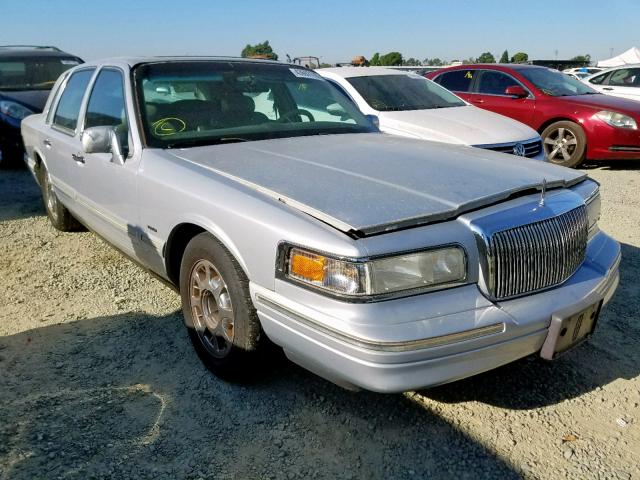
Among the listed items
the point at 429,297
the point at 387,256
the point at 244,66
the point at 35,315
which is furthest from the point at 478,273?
the point at 35,315

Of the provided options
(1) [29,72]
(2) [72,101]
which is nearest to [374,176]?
(2) [72,101]

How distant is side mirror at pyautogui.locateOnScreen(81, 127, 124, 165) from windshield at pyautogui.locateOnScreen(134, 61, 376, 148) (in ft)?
0.68

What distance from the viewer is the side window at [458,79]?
9.23 meters

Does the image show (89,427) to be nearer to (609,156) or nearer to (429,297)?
(429,297)

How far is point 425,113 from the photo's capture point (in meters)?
6.58

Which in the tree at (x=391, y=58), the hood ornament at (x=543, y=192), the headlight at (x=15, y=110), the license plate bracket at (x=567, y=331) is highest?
the hood ornament at (x=543, y=192)

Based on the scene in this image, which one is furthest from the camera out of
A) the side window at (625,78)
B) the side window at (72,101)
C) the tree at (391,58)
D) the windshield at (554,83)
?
the tree at (391,58)

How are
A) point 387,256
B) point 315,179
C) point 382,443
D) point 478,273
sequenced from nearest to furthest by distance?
point 387,256 < point 478,273 < point 382,443 < point 315,179

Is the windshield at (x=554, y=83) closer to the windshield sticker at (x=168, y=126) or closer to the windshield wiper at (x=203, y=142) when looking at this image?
the windshield wiper at (x=203, y=142)

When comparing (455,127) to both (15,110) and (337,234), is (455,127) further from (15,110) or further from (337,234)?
(15,110)

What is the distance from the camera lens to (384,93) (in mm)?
6918

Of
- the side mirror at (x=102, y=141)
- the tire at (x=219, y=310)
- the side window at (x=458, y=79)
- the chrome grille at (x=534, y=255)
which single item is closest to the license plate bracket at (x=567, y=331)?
the chrome grille at (x=534, y=255)

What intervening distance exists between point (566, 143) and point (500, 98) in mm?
1248

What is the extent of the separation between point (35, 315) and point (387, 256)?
2.64 metres
